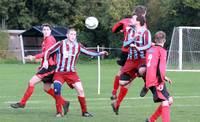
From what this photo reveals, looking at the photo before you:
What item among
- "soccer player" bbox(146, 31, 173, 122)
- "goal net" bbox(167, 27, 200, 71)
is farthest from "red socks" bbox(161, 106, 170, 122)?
"goal net" bbox(167, 27, 200, 71)

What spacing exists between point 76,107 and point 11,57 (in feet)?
122

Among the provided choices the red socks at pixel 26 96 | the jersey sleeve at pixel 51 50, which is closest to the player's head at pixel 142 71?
the jersey sleeve at pixel 51 50

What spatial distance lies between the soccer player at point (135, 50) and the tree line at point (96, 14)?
40270 mm

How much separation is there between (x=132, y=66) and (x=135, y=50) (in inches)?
15.6

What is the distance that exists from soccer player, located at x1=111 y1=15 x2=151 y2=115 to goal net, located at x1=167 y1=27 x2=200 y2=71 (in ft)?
81.0

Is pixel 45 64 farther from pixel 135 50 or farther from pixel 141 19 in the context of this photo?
pixel 141 19

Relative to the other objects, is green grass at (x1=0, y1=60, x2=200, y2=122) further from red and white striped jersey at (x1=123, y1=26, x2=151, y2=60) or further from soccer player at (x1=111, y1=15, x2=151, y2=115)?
red and white striped jersey at (x1=123, y1=26, x2=151, y2=60)

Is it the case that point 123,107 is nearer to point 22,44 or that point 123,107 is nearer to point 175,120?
point 175,120

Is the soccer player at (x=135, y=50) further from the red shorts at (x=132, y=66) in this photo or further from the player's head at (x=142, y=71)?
the player's head at (x=142, y=71)

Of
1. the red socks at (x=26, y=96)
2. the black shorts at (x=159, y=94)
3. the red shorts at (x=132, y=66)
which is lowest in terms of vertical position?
the red socks at (x=26, y=96)

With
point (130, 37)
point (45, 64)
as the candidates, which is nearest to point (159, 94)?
point (130, 37)

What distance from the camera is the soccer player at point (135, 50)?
12.5m

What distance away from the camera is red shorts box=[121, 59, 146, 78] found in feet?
42.2

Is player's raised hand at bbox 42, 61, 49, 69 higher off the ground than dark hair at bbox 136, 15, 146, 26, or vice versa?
dark hair at bbox 136, 15, 146, 26
